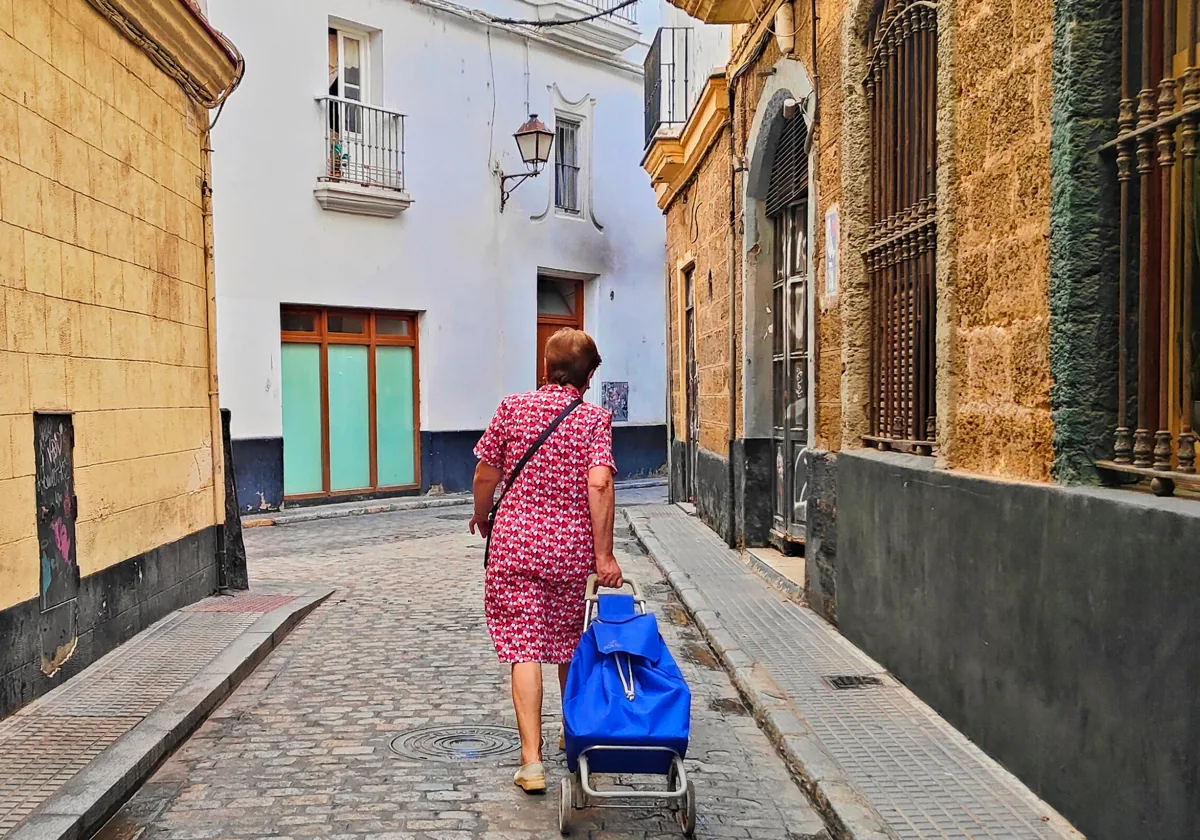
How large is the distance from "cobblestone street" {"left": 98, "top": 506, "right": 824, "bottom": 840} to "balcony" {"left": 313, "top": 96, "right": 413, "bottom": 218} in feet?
29.1

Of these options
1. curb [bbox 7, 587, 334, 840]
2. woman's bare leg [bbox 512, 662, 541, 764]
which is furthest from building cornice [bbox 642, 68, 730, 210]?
woman's bare leg [bbox 512, 662, 541, 764]

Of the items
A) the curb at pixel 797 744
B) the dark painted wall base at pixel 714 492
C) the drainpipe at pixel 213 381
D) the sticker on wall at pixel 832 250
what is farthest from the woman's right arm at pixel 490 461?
the dark painted wall base at pixel 714 492

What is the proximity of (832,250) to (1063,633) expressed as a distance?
4.05 metres

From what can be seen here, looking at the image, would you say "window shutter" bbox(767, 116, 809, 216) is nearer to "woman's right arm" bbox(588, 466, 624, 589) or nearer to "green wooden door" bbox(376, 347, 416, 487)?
"woman's right arm" bbox(588, 466, 624, 589)

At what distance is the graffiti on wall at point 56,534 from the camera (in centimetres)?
579

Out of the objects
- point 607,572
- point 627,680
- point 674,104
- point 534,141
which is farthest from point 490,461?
point 534,141

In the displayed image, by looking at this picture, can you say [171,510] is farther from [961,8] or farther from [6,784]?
[961,8]

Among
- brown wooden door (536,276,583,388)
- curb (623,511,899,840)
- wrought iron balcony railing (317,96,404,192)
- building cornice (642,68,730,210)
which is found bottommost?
curb (623,511,899,840)

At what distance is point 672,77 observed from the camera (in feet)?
48.0

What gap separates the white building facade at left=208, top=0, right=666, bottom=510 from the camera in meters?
15.5

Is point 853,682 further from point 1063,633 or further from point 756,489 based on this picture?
point 756,489

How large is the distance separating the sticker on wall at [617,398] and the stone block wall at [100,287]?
1302 centimetres

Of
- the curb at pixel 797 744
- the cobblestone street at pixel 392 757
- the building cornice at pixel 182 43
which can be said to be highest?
the building cornice at pixel 182 43

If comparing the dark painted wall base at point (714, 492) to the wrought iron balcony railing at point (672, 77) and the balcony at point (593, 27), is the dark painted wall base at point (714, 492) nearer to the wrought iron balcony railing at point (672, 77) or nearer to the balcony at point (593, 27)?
the wrought iron balcony railing at point (672, 77)
